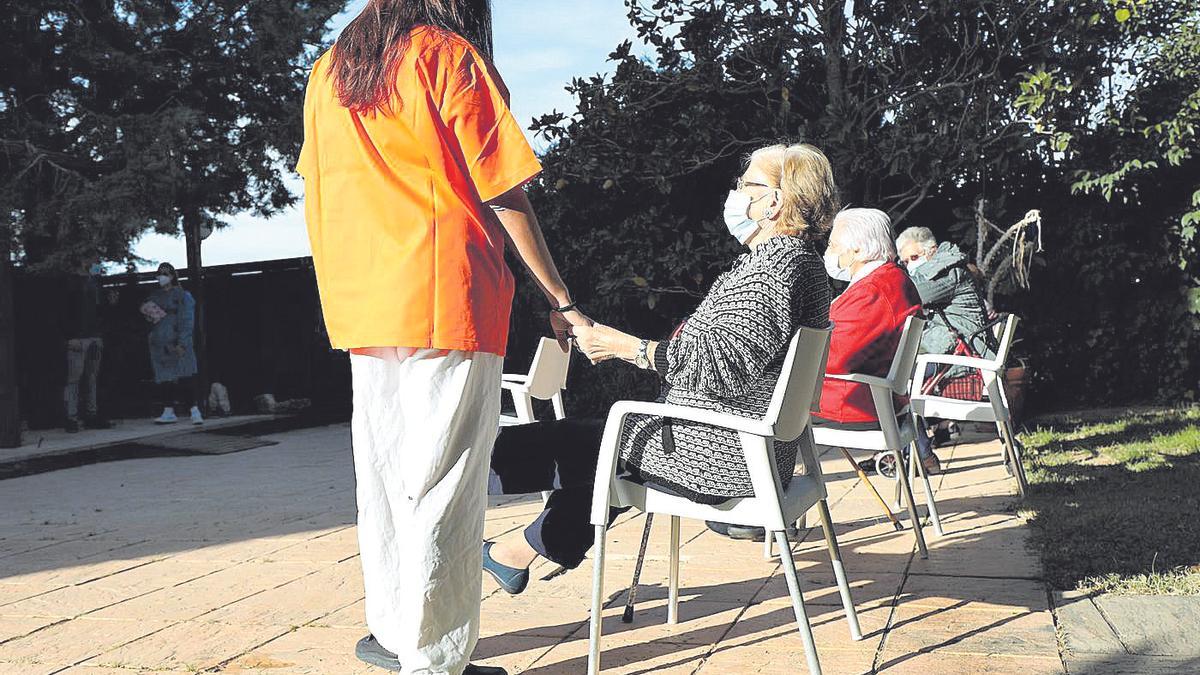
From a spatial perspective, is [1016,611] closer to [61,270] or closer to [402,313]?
[402,313]

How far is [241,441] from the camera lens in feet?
33.2

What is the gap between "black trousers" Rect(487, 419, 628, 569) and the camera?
3143 millimetres

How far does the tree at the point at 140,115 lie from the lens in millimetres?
10250

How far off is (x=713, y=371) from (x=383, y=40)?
1.14 metres

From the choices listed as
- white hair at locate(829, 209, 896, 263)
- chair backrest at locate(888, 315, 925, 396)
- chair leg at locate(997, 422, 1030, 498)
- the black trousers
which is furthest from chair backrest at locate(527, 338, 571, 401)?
chair leg at locate(997, 422, 1030, 498)

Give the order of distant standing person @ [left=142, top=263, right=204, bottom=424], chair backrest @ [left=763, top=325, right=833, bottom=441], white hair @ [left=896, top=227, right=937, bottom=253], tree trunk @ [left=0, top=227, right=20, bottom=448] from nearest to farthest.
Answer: chair backrest @ [left=763, top=325, right=833, bottom=441] → white hair @ [left=896, top=227, right=937, bottom=253] → tree trunk @ [left=0, top=227, right=20, bottom=448] → distant standing person @ [left=142, top=263, right=204, bottom=424]

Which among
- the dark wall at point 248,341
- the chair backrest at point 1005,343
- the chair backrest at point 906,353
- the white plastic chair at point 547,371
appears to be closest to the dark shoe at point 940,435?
the chair backrest at point 1005,343

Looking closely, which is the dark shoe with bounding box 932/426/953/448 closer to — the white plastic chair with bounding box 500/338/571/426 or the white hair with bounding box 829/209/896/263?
the white hair with bounding box 829/209/896/263

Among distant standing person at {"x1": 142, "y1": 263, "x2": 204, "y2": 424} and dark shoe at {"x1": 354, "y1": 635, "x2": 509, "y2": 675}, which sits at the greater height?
distant standing person at {"x1": 142, "y1": 263, "x2": 204, "y2": 424}

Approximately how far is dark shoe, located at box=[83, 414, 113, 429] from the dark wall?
3.08 feet

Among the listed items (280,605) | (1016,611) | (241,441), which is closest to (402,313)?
(280,605)

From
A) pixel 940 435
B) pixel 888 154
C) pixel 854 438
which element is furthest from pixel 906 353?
pixel 888 154

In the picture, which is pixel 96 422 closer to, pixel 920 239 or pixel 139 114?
pixel 139 114

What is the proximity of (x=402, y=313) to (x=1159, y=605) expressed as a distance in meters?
2.39
